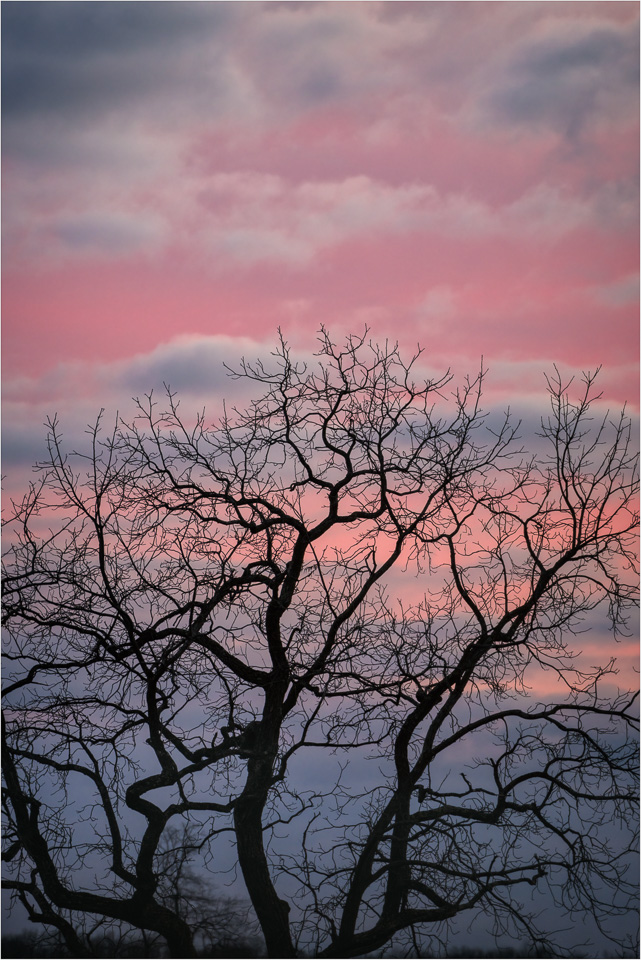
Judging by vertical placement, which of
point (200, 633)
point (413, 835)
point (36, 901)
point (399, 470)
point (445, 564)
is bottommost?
point (36, 901)

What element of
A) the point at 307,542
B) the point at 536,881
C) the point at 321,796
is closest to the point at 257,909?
the point at 321,796

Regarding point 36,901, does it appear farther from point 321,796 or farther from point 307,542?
point 307,542

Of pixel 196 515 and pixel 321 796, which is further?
pixel 196 515

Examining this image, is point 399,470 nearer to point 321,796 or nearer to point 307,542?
point 307,542

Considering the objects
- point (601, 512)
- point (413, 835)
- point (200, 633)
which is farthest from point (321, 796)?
point (601, 512)

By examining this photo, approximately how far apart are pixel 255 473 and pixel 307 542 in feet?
2.87

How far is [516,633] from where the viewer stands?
10.4m

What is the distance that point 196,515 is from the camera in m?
10.4

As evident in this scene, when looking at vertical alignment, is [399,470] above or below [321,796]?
above

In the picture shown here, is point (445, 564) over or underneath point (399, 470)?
underneath

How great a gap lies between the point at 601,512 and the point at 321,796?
155 inches

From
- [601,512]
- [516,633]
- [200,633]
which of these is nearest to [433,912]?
[516,633]

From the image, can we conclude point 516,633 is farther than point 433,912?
Yes

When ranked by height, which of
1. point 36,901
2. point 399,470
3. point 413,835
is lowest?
point 36,901
